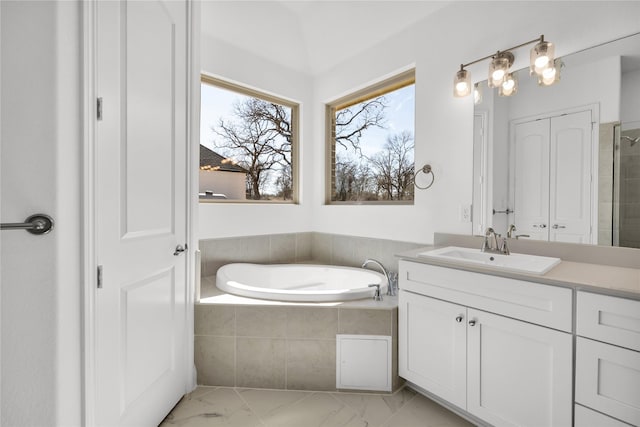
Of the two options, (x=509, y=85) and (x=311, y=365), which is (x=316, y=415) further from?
(x=509, y=85)

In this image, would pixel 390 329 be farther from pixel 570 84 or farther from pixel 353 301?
pixel 570 84

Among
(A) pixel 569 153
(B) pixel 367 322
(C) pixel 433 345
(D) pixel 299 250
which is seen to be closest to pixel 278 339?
(B) pixel 367 322

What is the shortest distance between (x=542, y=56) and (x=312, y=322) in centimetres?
197

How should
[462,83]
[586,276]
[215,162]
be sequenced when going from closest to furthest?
[586,276]
[462,83]
[215,162]

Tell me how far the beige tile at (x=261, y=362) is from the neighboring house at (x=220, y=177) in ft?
4.24

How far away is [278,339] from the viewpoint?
1.86 meters

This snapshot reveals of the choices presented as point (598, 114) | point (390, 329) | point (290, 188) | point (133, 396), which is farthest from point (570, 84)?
point (133, 396)

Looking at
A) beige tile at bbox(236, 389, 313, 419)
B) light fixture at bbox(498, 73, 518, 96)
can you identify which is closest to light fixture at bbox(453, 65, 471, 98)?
light fixture at bbox(498, 73, 518, 96)

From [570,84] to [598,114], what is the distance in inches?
9.0

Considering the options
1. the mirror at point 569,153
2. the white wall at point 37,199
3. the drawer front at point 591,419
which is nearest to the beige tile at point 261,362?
the white wall at point 37,199

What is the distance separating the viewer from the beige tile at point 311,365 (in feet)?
6.06

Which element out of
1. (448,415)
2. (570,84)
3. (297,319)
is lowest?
(448,415)

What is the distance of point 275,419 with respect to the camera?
161cm

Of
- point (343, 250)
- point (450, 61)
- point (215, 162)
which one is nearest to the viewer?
point (450, 61)
